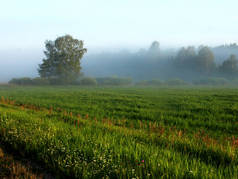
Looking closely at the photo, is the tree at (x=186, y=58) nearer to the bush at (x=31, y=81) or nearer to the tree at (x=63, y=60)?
the tree at (x=63, y=60)

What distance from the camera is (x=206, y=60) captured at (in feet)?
310

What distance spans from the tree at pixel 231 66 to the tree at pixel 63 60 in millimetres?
77310

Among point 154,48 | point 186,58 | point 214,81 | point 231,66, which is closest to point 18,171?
point 214,81

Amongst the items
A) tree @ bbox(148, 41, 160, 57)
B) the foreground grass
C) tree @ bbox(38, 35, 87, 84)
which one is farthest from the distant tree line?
the foreground grass

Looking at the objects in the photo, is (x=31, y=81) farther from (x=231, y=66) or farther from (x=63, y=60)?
(x=231, y=66)

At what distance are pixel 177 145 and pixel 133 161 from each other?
1.73 meters

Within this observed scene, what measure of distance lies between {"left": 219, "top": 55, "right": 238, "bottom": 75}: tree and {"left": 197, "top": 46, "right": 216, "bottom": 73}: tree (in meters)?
7.92

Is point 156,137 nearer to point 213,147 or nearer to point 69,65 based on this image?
point 213,147

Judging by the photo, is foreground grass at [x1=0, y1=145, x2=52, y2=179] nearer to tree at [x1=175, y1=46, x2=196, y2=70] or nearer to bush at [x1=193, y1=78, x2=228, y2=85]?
bush at [x1=193, y1=78, x2=228, y2=85]

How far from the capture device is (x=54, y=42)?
6812 cm

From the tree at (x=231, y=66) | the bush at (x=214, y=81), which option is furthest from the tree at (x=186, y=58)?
the bush at (x=214, y=81)

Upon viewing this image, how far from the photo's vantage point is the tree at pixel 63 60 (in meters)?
65.5

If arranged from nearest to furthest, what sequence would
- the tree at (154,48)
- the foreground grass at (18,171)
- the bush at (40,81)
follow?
1. the foreground grass at (18,171)
2. the bush at (40,81)
3. the tree at (154,48)

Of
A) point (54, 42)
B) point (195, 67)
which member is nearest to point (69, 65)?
point (54, 42)
